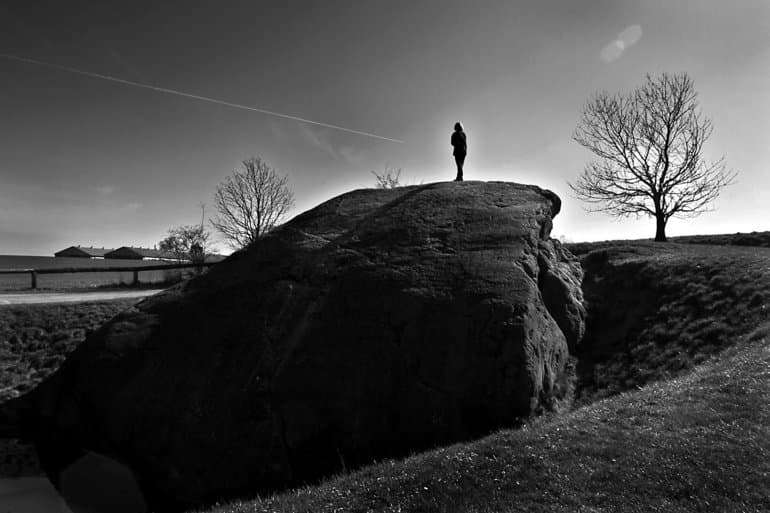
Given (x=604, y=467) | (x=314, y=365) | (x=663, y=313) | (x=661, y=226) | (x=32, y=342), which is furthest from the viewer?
(x=661, y=226)

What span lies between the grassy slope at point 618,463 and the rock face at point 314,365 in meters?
1.05

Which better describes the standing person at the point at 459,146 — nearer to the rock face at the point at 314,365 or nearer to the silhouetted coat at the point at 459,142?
the silhouetted coat at the point at 459,142

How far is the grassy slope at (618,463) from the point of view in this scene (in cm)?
521

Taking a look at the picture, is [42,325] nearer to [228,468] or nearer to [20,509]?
[20,509]

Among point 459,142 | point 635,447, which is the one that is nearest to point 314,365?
point 635,447

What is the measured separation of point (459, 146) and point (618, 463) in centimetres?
1318

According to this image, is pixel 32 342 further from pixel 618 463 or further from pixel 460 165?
pixel 618 463

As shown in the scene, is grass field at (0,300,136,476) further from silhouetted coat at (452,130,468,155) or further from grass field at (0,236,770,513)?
silhouetted coat at (452,130,468,155)

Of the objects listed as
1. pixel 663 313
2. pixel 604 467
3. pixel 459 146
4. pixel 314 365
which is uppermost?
pixel 459 146

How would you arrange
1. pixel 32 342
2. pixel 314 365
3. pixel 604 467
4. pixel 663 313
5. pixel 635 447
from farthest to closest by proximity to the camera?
pixel 32 342
pixel 663 313
pixel 314 365
pixel 635 447
pixel 604 467

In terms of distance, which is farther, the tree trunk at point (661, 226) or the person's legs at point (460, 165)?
the tree trunk at point (661, 226)

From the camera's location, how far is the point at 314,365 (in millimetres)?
8875

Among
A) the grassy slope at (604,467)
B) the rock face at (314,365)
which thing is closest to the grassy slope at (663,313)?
the rock face at (314,365)

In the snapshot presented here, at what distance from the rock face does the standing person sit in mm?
5692
